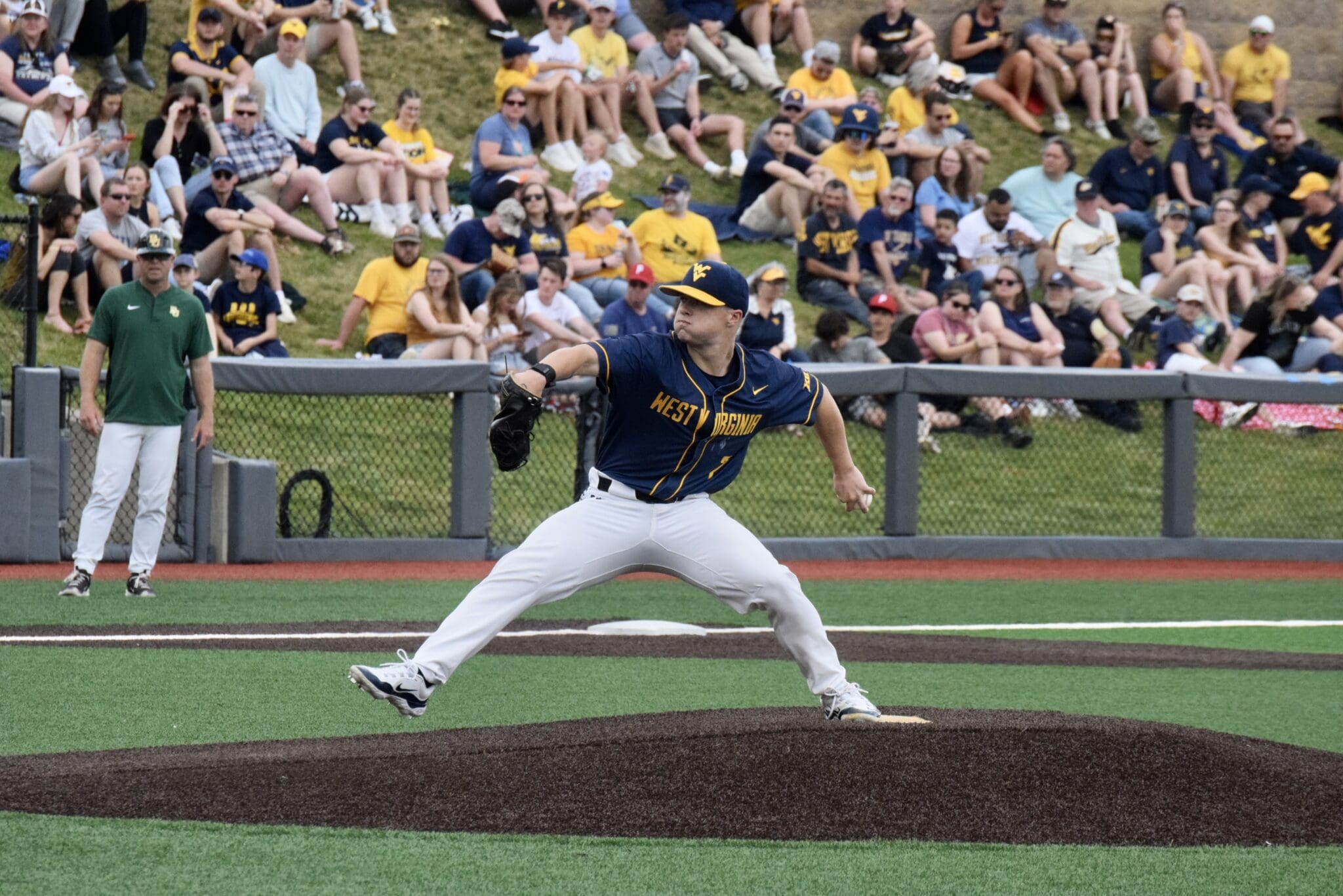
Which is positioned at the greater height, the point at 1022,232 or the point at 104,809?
the point at 1022,232

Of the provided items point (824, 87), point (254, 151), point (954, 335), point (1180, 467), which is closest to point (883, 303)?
point (954, 335)

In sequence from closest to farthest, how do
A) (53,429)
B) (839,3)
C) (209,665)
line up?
(209,665) → (53,429) → (839,3)

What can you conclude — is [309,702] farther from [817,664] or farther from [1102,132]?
[1102,132]

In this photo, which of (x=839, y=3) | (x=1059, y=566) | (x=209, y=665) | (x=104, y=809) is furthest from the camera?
(x=839, y=3)

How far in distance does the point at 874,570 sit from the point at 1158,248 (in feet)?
21.9

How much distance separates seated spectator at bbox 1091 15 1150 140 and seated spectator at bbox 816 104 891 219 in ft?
18.2

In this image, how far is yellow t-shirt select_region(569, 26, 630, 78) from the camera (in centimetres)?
1761

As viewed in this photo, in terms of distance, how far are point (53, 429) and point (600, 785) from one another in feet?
21.8

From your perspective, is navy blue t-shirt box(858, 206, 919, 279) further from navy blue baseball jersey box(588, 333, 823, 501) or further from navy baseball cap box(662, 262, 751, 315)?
navy baseball cap box(662, 262, 751, 315)

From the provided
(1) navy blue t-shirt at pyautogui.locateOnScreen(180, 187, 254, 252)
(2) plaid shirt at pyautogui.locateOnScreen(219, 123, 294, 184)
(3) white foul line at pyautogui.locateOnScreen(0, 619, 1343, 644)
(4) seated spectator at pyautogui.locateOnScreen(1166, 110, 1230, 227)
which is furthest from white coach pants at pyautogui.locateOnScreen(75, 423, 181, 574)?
(4) seated spectator at pyautogui.locateOnScreen(1166, 110, 1230, 227)

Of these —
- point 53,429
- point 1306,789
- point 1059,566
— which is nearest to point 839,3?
point 1059,566

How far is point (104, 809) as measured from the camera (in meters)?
4.82

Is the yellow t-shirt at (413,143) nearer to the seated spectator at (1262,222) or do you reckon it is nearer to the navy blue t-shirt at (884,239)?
the navy blue t-shirt at (884,239)

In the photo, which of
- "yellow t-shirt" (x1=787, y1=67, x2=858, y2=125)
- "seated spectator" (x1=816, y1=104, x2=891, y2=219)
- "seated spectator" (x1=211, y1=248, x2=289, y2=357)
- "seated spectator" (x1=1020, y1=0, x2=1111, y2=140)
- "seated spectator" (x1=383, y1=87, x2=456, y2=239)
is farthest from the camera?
"seated spectator" (x1=1020, y1=0, x2=1111, y2=140)
